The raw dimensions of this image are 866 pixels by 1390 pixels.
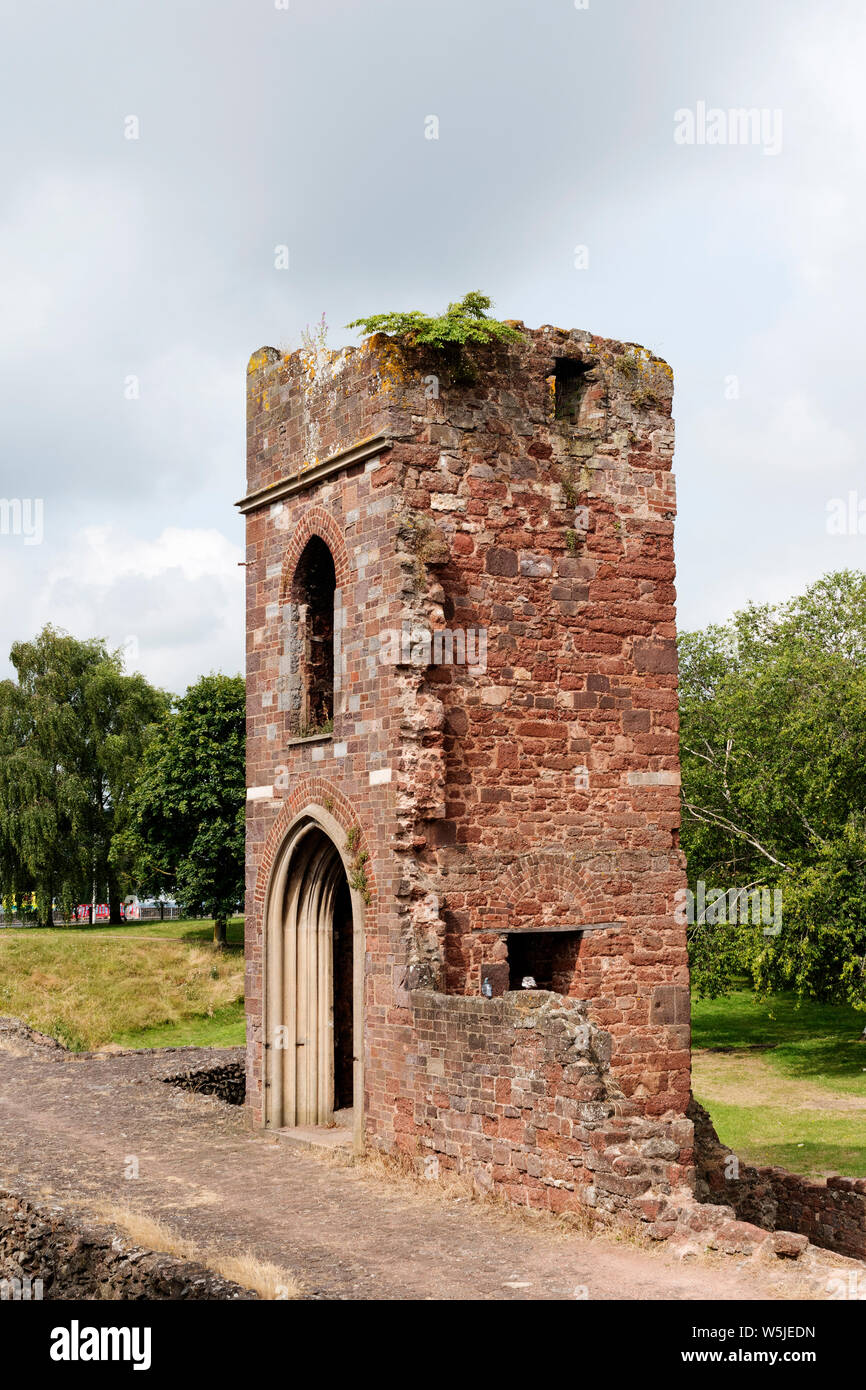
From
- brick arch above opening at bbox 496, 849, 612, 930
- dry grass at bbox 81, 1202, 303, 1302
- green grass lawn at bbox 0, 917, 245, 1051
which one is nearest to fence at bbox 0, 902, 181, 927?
green grass lawn at bbox 0, 917, 245, 1051

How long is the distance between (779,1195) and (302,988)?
552 centimetres

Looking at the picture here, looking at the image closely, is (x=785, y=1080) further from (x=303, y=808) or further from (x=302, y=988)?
(x=303, y=808)

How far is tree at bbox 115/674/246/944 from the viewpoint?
3794 cm

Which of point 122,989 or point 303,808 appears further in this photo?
point 122,989

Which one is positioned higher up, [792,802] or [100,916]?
[792,802]

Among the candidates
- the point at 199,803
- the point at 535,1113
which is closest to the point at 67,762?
the point at 199,803

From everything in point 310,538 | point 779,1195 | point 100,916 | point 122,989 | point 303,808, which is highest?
point 310,538

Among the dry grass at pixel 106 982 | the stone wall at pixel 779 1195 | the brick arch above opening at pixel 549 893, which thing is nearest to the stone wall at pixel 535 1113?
the brick arch above opening at pixel 549 893

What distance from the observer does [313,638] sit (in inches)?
632

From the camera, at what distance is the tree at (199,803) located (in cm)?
3794

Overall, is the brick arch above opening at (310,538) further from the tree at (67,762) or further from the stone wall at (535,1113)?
the tree at (67,762)
